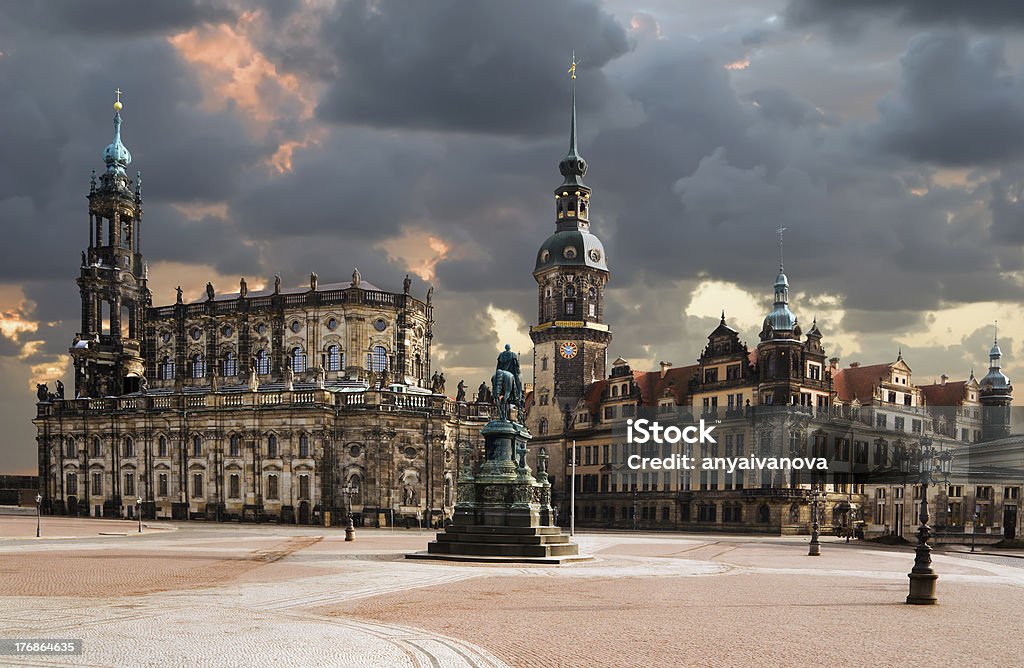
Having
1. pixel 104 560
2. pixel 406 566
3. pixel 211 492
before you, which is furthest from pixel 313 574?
pixel 211 492

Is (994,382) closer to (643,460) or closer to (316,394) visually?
(643,460)

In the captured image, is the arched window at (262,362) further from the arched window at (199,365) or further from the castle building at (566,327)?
the castle building at (566,327)

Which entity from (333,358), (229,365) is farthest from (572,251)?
(229,365)

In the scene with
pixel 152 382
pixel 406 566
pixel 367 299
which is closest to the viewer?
pixel 406 566

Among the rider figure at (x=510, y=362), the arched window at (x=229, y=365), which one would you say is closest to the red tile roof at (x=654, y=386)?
the arched window at (x=229, y=365)

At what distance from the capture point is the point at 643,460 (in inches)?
3836

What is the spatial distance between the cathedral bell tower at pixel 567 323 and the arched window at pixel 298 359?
85.5 feet

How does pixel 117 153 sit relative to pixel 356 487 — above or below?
above

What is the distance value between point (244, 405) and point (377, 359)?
1218 centimetres

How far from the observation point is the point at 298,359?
9506 cm

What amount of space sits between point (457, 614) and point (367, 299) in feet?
245

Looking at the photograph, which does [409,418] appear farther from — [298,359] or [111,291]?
[111,291]

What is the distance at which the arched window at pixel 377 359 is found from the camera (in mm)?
94062

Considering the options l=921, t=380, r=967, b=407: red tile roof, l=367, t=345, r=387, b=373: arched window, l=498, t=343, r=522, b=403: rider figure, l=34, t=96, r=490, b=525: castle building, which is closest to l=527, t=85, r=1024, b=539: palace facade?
l=921, t=380, r=967, b=407: red tile roof
